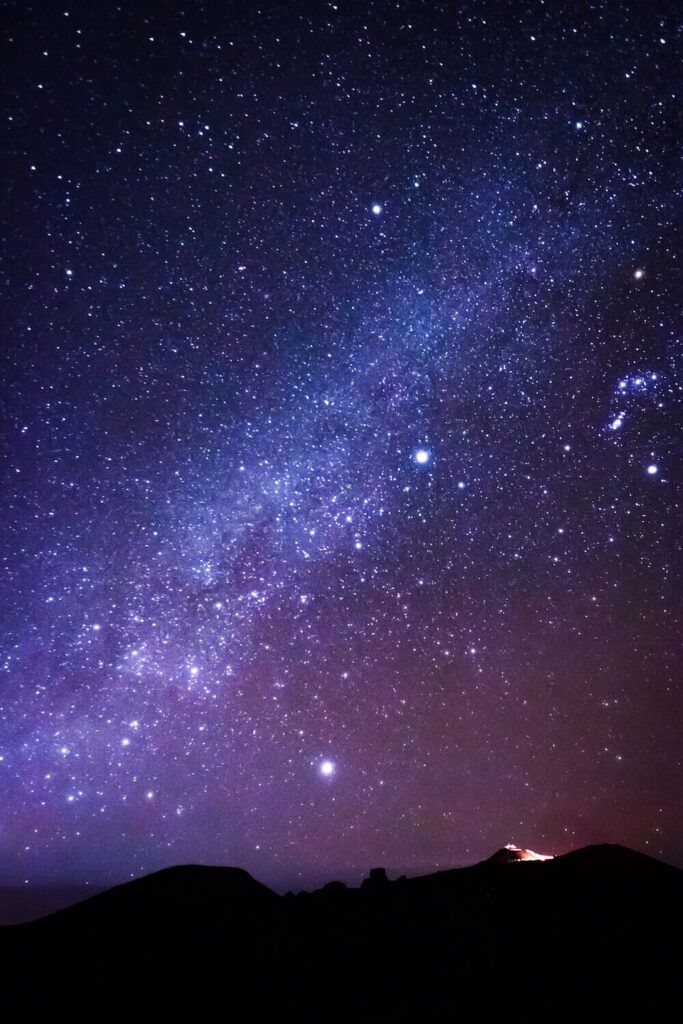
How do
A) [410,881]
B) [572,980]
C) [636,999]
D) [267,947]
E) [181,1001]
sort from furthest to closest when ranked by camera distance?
[410,881] < [267,947] < [181,1001] < [572,980] < [636,999]

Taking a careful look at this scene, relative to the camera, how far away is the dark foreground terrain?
11023 mm

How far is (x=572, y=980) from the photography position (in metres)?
10.9

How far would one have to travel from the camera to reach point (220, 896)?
16.7m

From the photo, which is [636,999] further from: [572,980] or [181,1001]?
[181,1001]

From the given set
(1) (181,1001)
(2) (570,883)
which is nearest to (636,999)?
(2) (570,883)

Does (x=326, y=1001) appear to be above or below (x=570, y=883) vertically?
below

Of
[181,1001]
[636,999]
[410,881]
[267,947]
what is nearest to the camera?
[636,999]

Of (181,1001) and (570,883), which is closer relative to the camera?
(181,1001)

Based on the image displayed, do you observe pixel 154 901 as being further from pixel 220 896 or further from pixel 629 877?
pixel 629 877

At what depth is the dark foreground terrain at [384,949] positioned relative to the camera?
1102 cm

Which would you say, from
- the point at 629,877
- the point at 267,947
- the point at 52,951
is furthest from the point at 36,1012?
the point at 629,877

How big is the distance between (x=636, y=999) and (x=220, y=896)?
31.9 ft

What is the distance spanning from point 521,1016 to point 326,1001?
3.19 m

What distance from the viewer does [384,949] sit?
12703 millimetres
